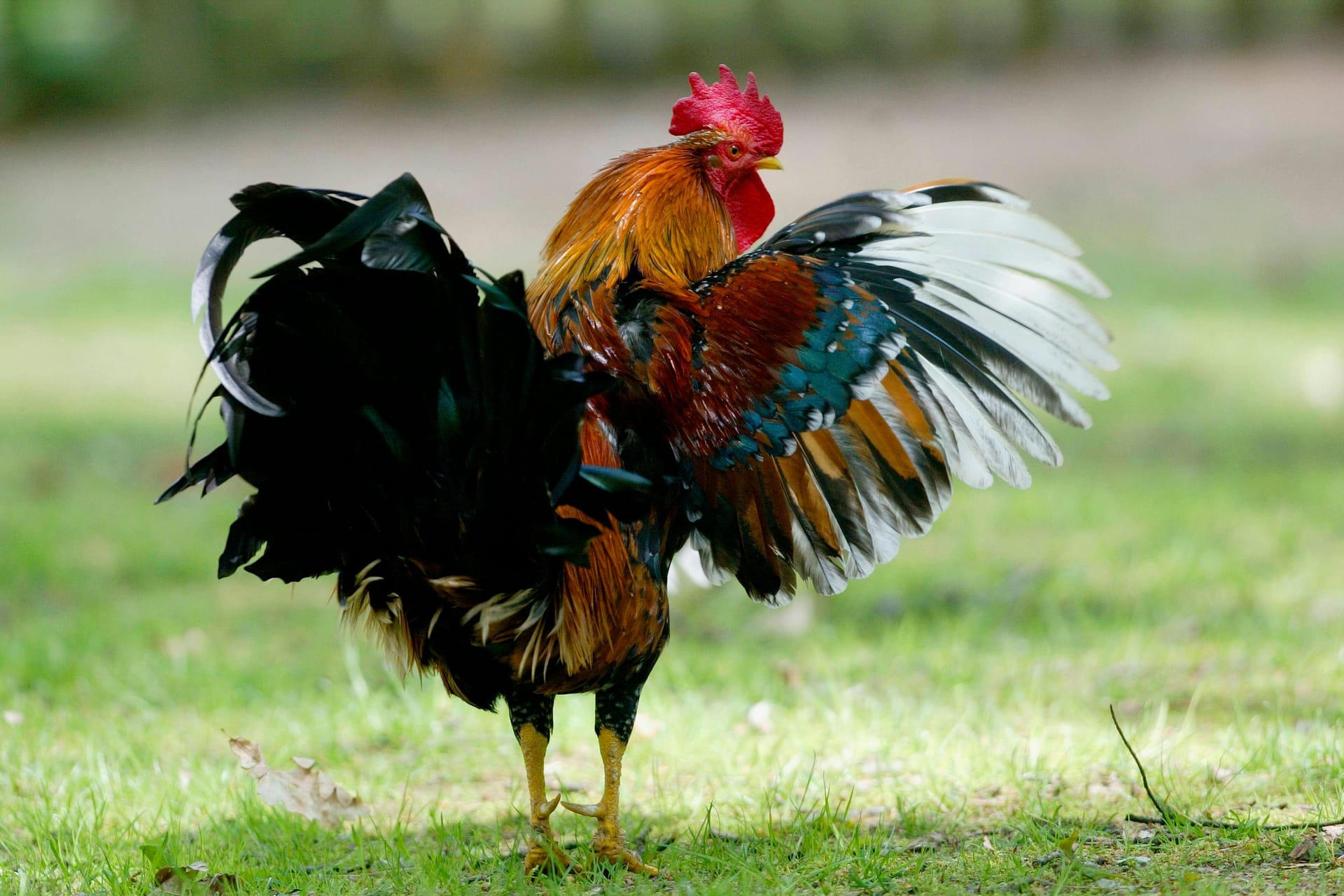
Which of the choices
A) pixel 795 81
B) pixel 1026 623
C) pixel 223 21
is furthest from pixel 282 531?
pixel 223 21

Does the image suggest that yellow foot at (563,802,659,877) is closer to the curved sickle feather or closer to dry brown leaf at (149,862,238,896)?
dry brown leaf at (149,862,238,896)

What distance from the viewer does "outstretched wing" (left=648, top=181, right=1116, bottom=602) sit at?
3066 millimetres

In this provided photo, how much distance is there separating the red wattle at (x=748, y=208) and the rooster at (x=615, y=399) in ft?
0.06

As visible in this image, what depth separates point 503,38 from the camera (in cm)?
1780

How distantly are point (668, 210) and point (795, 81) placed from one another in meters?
14.4

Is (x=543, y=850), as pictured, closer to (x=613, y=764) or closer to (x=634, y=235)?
(x=613, y=764)

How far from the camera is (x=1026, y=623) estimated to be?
16.6 feet

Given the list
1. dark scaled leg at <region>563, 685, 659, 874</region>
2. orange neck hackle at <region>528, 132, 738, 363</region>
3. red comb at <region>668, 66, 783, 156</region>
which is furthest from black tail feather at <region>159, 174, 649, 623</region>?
red comb at <region>668, 66, 783, 156</region>

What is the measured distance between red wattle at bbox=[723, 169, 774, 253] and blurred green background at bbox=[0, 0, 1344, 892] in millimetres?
1483

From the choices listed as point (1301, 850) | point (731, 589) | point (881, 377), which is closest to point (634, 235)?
point (881, 377)

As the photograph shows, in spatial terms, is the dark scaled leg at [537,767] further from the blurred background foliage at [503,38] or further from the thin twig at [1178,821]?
the blurred background foliage at [503,38]

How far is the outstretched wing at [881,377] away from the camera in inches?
121

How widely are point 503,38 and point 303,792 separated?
15648 millimetres

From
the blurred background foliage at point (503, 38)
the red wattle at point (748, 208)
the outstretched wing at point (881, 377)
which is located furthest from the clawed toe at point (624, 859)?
the blurred background foliage at point (503, 38)
